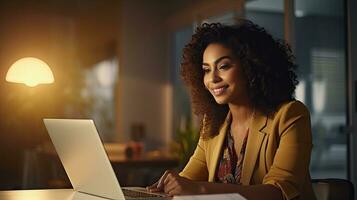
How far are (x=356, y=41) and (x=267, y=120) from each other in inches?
79.1

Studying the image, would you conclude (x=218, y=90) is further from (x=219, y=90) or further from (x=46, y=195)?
(x=46, y=195)

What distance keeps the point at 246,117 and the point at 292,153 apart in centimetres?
32

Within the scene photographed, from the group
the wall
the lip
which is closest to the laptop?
the lip

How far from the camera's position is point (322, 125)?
18.6 feet

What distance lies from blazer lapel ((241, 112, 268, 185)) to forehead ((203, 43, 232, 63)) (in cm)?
25

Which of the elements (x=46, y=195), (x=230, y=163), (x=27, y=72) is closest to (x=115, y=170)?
(x=27, y=72)

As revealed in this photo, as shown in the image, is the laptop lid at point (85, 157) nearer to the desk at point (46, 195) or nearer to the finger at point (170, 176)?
the desk at point (46, 195)

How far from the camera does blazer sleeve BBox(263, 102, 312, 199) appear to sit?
5.44ft

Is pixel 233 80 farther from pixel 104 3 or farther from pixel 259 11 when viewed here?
pixel 104 3

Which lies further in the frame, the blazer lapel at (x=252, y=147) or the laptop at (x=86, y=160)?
the blazer lapel at (x=252, y=147)

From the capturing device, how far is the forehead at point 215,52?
6.33ft

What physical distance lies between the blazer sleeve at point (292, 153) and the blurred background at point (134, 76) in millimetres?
2160

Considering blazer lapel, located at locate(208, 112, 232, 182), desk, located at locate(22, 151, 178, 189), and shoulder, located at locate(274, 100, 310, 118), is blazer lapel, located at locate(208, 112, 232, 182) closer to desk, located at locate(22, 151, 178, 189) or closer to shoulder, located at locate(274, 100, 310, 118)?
shoulder, located at locate(274, 100, 310, 118)

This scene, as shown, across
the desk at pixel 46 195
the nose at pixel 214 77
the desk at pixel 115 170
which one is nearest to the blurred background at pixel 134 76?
the desk at pixel 115 170
